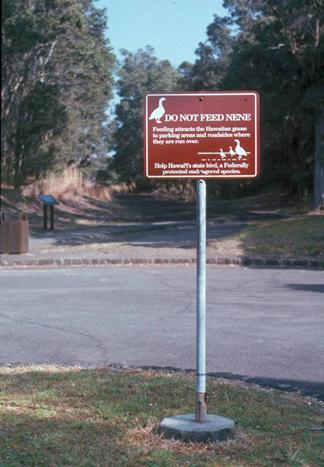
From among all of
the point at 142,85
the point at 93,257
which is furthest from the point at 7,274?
the point at 142,85

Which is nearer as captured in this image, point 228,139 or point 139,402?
point 228,139

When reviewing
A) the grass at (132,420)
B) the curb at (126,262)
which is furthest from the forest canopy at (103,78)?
the grass at (132,420)

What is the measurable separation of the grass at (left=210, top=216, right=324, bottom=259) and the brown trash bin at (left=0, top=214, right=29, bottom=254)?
5.02 meters

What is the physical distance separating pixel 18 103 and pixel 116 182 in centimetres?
4559

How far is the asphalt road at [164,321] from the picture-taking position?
880 centimetres

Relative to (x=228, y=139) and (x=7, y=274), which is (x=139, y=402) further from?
(x=7, y=274)

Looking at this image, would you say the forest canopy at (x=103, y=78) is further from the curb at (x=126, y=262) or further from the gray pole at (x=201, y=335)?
the gray pole at (x=201, y=335)

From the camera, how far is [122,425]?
593 centimetres

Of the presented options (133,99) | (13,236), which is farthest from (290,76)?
(133,99)

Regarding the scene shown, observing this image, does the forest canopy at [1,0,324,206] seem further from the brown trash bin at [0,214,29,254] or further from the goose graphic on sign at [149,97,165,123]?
the goose graphic on sign at [149,97,165,123]

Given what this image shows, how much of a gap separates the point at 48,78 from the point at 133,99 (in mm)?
40519

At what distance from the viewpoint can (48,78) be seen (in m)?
43.3

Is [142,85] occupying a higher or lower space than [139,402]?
higher

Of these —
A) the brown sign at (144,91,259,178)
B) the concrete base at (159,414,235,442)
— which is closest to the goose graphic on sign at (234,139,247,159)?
the brown sign at (144,91,259,178)
